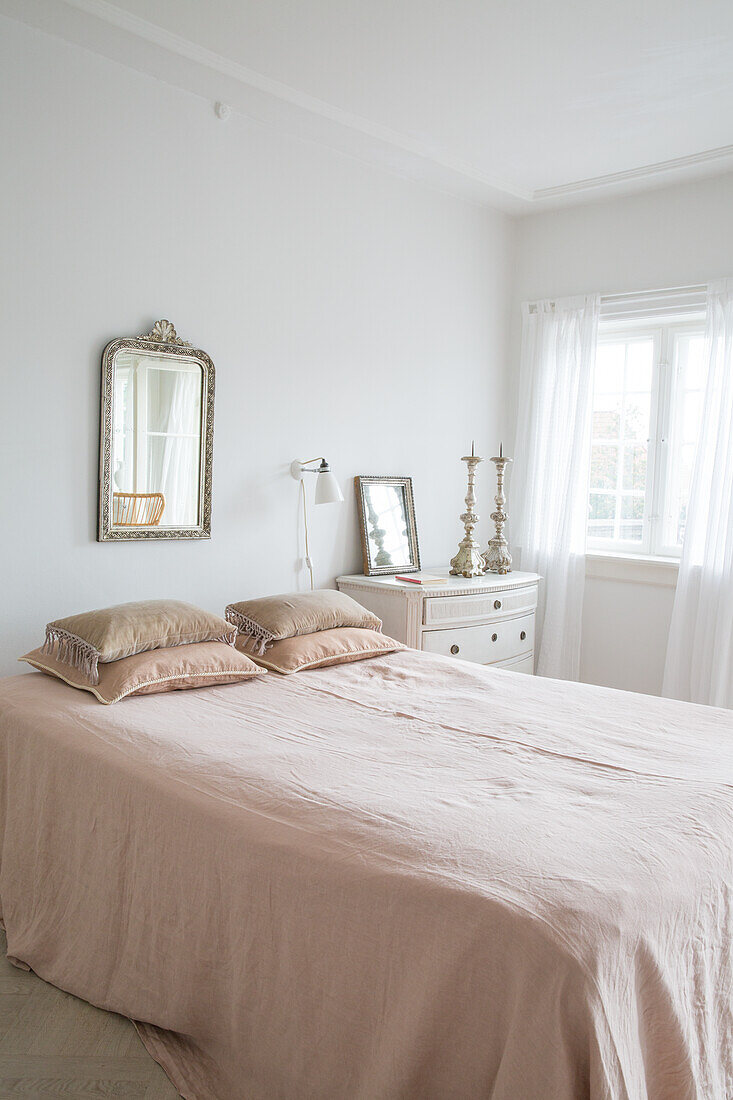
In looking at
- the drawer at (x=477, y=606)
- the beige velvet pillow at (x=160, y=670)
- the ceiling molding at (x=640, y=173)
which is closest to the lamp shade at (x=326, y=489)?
the drawer at (x=477, y=606)

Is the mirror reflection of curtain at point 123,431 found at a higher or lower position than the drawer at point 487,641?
higher

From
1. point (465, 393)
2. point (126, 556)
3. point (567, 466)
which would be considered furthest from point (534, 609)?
point (126, 556)

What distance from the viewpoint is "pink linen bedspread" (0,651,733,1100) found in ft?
4.56

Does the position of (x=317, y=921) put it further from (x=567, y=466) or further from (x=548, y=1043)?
(x=567, y=466)

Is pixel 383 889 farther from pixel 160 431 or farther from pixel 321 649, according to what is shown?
pixel 160 431

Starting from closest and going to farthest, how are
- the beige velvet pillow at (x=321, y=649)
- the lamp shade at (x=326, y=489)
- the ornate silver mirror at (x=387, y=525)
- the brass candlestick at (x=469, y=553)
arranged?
1. the beige velvet pillow at (x=321, y=649)
2. the lamp shade at (x=326, y=489)
3. the ornate silver mirror at (x=387, y=525)
4. the brass candlestick at (x=469, y=553)

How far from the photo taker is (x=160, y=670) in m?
2.61

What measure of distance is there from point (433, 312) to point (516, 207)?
2.50 feet

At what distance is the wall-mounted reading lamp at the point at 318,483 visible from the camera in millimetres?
3574

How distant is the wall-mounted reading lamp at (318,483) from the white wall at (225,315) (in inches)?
2.1

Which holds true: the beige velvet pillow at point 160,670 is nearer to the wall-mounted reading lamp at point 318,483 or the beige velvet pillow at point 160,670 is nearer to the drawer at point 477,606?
the wall-mounted reading lamp at point 318,483

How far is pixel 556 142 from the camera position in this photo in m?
3.67

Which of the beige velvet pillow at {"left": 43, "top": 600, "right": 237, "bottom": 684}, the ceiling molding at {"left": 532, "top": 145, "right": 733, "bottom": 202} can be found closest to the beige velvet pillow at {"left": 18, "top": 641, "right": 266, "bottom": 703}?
the beige velvet pillow at {"left": 43, "top": 600, "right": 237, "bottom": 684}

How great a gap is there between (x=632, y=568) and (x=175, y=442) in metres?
2.32
